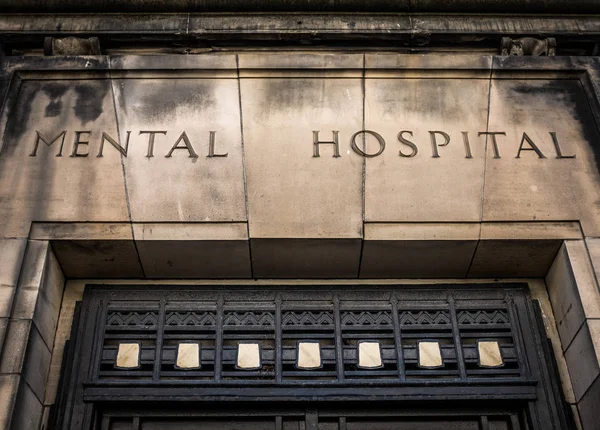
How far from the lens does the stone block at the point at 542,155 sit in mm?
6840

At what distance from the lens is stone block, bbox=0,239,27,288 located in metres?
6.27

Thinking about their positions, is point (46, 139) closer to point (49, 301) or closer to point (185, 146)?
point (185, 146)

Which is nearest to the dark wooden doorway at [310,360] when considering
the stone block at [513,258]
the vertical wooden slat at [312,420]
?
the vertical wooden slat at [312,420]

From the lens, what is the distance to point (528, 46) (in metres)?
7.81

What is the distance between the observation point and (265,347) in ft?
22.0

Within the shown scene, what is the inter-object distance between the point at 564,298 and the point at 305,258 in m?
2.31

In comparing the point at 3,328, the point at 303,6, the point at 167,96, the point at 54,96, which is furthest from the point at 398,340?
the point at 54,96

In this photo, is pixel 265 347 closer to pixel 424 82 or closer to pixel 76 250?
pixel 76 250

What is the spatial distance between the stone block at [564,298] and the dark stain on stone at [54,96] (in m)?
4.84

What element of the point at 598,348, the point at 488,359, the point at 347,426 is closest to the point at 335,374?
the point at 347,426

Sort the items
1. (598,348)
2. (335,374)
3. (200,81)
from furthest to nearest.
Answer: (200,81)
(335,374)
(598,348)

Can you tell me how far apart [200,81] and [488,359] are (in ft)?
12.3

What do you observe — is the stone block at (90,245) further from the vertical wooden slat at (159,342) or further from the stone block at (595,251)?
the stone block at (595,251)

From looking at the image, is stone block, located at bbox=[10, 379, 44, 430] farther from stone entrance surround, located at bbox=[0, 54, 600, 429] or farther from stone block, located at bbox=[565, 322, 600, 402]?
stone block, located at bbox=[565, 322, 600, 402]
